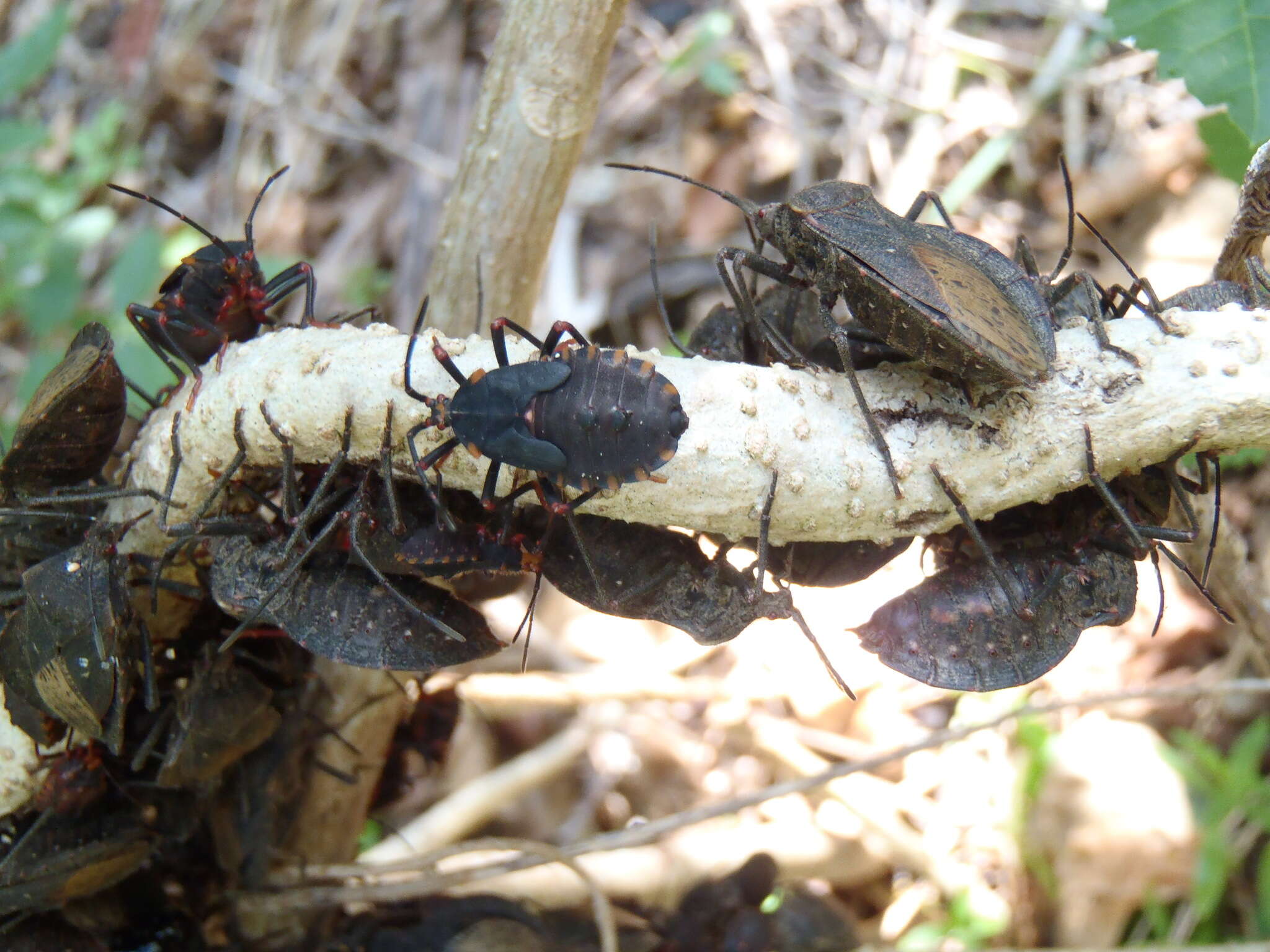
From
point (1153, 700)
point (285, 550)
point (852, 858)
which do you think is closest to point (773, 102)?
point (1153, 700)

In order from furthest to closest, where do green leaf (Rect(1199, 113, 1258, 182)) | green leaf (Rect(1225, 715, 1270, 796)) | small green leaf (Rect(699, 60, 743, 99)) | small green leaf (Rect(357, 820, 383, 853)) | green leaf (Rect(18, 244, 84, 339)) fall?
small green leaf (Rect(699, 60, 743, 99)), green leaf (Rect(18, 244, 84, 339)), small green leaf (Rect(357, 820, 383, 853)), green leaf (Rect(1225, 715, 1270, 796)), green leaf (Rect(1199, 113, 1258, 182))

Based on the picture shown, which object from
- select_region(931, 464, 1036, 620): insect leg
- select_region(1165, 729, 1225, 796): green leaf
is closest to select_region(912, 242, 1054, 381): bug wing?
select_region(931, 464, 1036, 620): insect leg

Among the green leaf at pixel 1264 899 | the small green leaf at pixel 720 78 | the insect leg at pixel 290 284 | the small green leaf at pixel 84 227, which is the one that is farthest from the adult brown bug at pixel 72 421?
the small green leaf at pixel 720 78

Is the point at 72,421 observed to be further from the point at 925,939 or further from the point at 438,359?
the point at 925,939

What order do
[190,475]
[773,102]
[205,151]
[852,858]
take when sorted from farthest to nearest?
1. [205,151]
2. [773,102]
3. [852,858]
4. [190,475]

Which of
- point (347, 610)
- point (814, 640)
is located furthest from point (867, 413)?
point (347, 610)

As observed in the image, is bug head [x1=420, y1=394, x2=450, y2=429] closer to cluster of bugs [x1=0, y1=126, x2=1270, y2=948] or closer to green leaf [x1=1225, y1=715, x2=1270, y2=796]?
cluster of bugs [x1=0, y1=126, x2=1270, y2=948]

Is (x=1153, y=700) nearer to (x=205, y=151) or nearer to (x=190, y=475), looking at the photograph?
(x=190, y=475)
